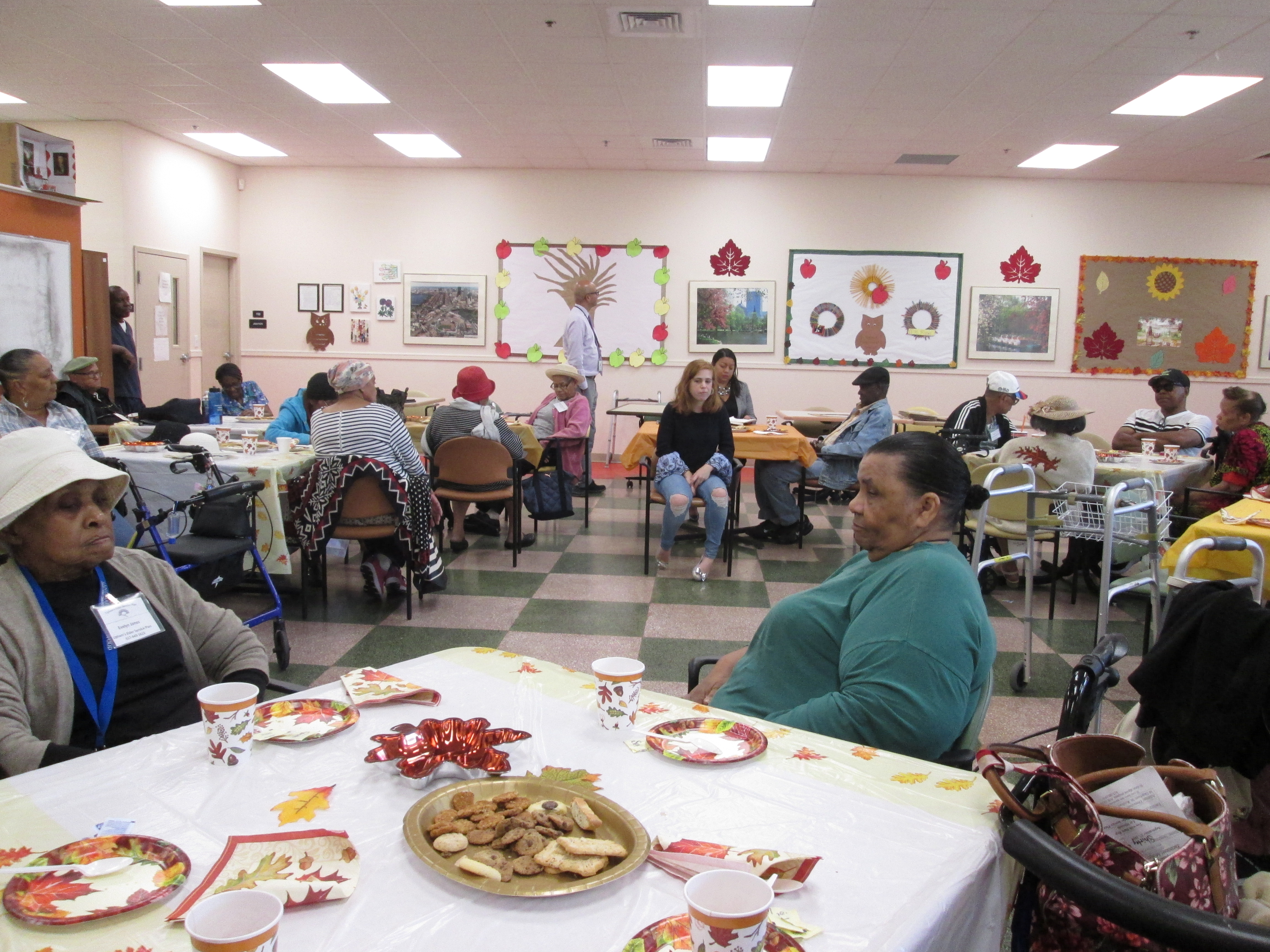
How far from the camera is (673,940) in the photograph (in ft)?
2.73

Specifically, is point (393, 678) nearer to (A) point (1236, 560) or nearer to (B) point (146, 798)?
(B) point (146, 798)

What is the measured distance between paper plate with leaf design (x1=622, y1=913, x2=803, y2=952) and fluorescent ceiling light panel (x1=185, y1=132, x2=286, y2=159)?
9.53 metres

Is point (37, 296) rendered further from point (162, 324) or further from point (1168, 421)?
point (1168, 421)

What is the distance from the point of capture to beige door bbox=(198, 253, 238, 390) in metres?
9.68

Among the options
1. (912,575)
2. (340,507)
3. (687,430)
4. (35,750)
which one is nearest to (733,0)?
(687,430)

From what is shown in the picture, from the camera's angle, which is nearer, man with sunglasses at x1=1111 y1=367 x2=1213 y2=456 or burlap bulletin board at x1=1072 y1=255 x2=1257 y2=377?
man with sunglasses at x1=1111 y1=367 x2=1213 y2=456

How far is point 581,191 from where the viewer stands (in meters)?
9.84

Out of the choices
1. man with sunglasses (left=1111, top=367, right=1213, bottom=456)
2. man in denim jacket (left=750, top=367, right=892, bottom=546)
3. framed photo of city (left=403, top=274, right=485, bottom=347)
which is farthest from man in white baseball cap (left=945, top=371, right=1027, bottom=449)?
framed photo of city (left=403, top=274, right=485, bottom=347)

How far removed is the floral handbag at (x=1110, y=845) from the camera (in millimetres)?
948

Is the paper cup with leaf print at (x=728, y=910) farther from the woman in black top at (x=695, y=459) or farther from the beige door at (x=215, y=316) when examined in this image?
the beige door at (x=215, y=316)

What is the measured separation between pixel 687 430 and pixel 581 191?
18.3ft

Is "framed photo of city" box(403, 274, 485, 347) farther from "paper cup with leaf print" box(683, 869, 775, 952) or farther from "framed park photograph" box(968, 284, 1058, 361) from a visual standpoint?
"paper cup with leaf print" box(683, 869, 775, 952)

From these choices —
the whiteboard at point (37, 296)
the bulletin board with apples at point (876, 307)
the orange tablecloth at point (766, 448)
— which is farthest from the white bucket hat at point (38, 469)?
the bulletin board with apples at point (876, 307)

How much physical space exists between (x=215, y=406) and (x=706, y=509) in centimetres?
393
